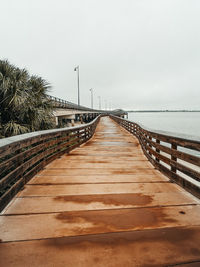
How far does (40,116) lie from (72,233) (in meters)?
5.88

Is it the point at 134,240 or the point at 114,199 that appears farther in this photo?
the point at 114,199

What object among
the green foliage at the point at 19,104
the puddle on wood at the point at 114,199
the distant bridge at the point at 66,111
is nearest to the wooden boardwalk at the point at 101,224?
the puddle on wood at the point at 114,199

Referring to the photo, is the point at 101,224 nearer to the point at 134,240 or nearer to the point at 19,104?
the point at 134,240

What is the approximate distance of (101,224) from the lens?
224cm

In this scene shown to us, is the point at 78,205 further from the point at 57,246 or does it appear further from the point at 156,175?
the point at 156,175

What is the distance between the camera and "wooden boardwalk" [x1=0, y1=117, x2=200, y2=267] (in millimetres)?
1714

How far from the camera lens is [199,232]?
210cm

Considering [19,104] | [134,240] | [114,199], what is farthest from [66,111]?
[134,240]

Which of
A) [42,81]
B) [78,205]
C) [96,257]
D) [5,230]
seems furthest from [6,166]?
[42,81]

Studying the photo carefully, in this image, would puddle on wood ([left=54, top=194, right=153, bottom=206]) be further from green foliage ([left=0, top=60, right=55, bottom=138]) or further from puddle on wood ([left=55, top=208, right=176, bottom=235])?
green foliage ([left=0, top=60, right=55, bottom=138])

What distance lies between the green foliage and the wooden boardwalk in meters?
3.38

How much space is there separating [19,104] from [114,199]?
5.31m

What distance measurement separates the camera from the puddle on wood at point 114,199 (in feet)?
9.31

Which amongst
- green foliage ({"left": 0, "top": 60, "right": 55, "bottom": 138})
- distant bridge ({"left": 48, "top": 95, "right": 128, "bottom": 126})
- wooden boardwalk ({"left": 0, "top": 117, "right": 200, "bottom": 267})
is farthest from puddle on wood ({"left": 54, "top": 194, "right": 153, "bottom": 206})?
distant bridge ({"left": 48, "top": 95, "right": 128, "bottom": 126})
